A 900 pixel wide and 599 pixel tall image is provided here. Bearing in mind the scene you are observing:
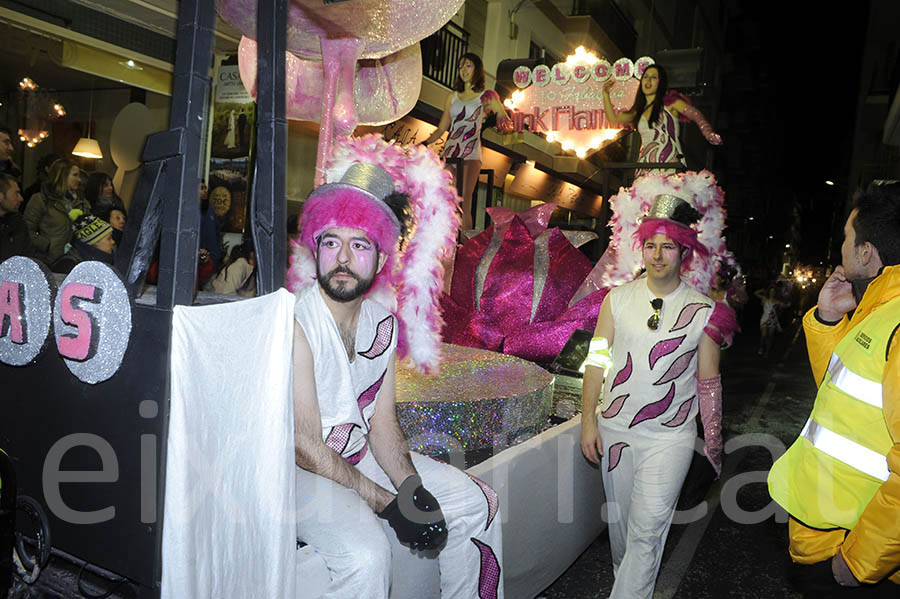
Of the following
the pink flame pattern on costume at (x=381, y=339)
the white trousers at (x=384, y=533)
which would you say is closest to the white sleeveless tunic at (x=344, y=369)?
the pink flame pattern on costume at (x=381, y=339)

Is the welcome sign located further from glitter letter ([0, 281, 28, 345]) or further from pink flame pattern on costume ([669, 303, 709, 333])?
glitter letter ([0, 281, 28, 345])

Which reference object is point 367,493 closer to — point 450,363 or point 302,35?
point 450,363

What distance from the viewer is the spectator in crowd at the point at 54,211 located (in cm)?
600

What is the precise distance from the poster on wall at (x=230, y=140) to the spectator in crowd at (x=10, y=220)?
14.9ft

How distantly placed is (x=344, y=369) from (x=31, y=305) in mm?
960

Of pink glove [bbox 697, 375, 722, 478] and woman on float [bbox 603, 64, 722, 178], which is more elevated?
woman on float [bbox 603, 64, 722, 178]

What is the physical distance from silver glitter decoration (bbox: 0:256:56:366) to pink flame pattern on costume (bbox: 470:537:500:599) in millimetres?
1592

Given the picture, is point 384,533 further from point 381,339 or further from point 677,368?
point 677,368

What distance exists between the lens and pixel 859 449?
2189mm

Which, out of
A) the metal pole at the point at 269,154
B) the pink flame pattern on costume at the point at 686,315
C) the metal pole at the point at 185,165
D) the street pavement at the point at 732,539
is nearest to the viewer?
the metal pole at the point at 185,165

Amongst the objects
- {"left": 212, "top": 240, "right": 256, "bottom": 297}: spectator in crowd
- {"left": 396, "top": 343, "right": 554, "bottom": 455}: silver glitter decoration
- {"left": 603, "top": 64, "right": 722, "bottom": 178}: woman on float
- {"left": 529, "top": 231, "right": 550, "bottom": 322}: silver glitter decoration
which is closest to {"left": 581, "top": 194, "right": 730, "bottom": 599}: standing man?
{"left": 396, "top": 343, "right": 554, "bottom": 455}: silver glitter decoration

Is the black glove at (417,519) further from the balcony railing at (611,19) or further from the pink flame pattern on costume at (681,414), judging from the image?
the balcony railing at (611,19)

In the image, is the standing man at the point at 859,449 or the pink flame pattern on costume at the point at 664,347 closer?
the standing man at the point at 859,449

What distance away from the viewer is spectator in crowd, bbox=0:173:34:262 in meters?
4.59
